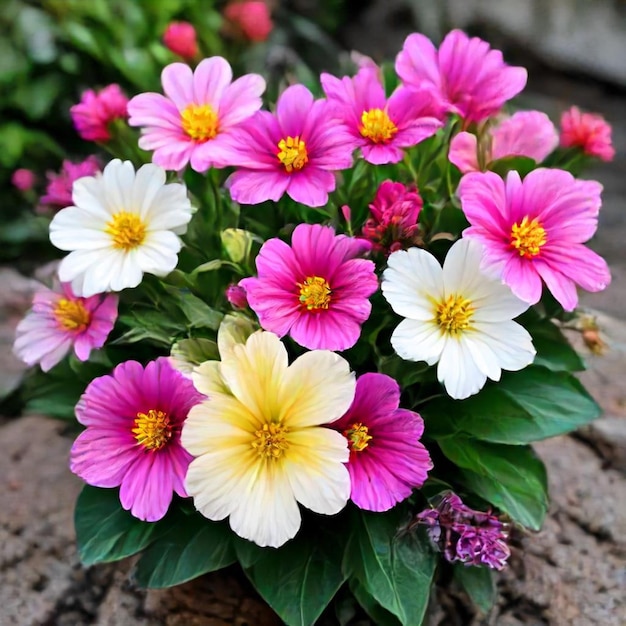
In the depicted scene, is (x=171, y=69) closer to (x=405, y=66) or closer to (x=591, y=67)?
(x=405, y=66)

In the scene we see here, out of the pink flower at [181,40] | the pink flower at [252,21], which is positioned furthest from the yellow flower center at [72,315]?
the pink flower at [252,21]

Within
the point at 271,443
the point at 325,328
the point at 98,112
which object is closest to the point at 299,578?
the point at 271,443

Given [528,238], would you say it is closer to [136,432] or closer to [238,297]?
[238,297]

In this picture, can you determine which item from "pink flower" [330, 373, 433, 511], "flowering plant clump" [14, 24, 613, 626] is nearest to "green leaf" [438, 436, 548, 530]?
"flowering plant clump" [14, 24, 613, 626]

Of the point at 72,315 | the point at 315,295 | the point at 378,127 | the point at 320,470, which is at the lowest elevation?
the point at 72,315

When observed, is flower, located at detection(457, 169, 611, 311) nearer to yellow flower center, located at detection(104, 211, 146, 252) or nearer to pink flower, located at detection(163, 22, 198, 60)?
yellow flower center, located at detection(104, 211, 146, 252)

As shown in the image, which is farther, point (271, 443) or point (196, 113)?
point (196, 113)

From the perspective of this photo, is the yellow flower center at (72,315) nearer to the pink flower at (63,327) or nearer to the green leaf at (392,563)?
the pink flower at (63,327)
